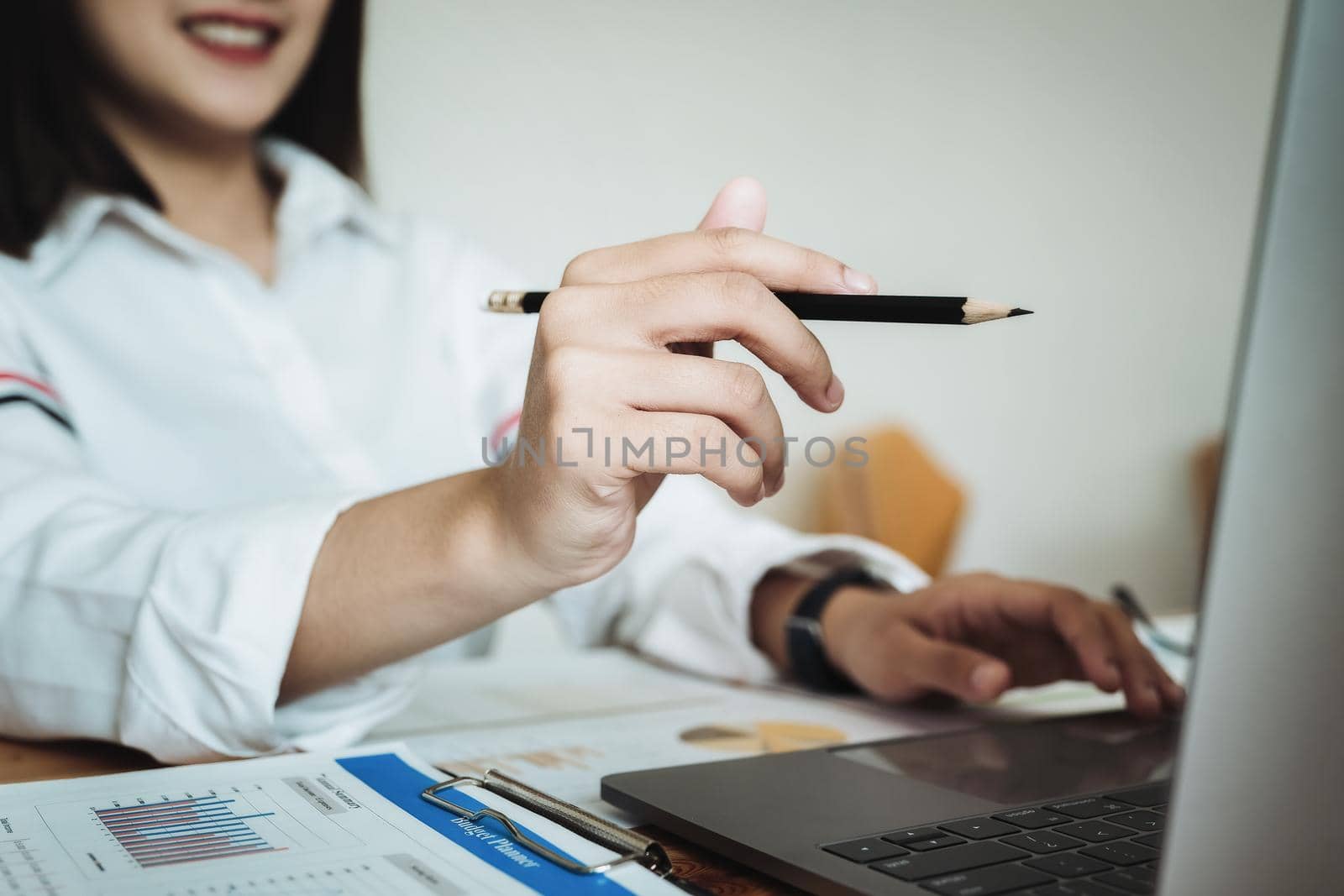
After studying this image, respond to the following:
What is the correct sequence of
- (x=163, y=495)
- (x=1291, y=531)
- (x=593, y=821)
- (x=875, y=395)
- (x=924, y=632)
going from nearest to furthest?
1. (x=1291, y=531)
2. (x=593, y=821)
3. (x=924, y=632)
4. (x=163, y=495)
5. (x=875, y=395)

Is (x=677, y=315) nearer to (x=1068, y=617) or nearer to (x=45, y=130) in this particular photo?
(x=1068, y=617)

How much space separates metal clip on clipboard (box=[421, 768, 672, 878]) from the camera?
32 cm

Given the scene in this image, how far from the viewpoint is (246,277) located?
77cm

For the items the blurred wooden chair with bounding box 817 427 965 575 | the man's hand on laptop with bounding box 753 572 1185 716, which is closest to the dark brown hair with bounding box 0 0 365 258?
the man's hand on laptop with bounding box 753 572 1185 716

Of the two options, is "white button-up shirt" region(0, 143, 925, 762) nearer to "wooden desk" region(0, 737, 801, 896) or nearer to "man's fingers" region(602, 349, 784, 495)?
"wooden desk" region(0, 737, 801, 896)

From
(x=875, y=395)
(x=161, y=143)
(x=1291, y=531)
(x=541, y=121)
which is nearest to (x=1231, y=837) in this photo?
(x=1291, y=531)

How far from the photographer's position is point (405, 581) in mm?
438

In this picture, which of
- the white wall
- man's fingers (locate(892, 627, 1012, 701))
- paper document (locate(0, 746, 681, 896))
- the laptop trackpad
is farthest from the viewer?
the white wall

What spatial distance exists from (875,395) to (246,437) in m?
1.02

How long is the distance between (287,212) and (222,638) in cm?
47

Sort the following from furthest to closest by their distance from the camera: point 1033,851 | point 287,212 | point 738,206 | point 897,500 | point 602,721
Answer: point 897,500 → point 287,212 → point 602,721 → point 738,206 → point 1033,851

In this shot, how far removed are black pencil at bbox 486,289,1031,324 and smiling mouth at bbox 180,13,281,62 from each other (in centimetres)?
45

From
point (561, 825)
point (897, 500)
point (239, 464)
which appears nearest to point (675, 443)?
point (561, 825)

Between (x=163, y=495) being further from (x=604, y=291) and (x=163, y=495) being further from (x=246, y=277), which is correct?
(x=604, y=291)
